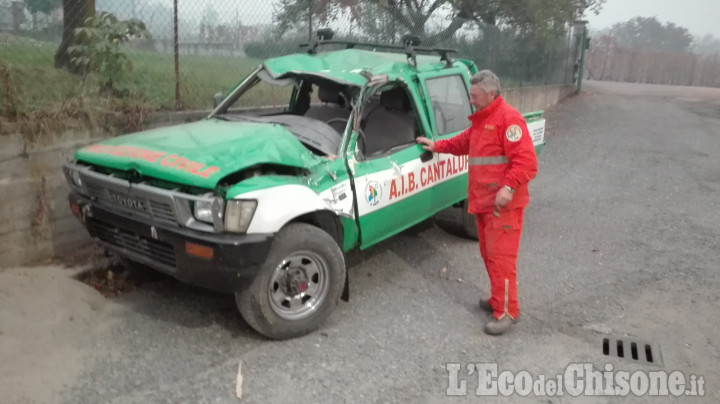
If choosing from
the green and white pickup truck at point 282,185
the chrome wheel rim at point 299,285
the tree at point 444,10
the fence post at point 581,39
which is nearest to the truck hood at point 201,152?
the green and white pickup truck at point 282,185

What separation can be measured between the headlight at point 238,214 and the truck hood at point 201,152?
0.56 feet

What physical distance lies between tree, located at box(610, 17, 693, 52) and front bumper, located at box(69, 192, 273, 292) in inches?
3091

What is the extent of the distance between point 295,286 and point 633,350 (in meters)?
2.43

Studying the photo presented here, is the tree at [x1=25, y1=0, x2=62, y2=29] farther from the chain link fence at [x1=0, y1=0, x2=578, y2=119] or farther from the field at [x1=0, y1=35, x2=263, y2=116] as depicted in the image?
the field at [x1=0, y1=35, x2=263, y2=116]

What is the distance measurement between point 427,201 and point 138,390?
287 centimetres

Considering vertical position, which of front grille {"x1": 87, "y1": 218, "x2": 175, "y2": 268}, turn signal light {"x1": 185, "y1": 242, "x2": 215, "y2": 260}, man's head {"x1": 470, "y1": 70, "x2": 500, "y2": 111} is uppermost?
man's head {"x1": 470, "y1": 70, "x2": 500, "y2": 111}

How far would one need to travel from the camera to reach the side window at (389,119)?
17.4ft

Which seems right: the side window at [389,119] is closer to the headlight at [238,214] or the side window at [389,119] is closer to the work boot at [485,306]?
the work boot at [485,306]

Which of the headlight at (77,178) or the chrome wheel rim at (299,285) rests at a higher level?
the headlight at (77,178)

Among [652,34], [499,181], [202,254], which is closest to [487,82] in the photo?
[499,181]

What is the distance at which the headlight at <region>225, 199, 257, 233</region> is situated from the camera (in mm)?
3689

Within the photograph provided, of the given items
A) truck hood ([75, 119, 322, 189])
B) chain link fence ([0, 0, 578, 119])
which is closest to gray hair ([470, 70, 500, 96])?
truck hood ([75, 119, 322, 189])

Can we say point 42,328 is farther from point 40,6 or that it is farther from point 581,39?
point 581,39

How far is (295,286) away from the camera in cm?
415
